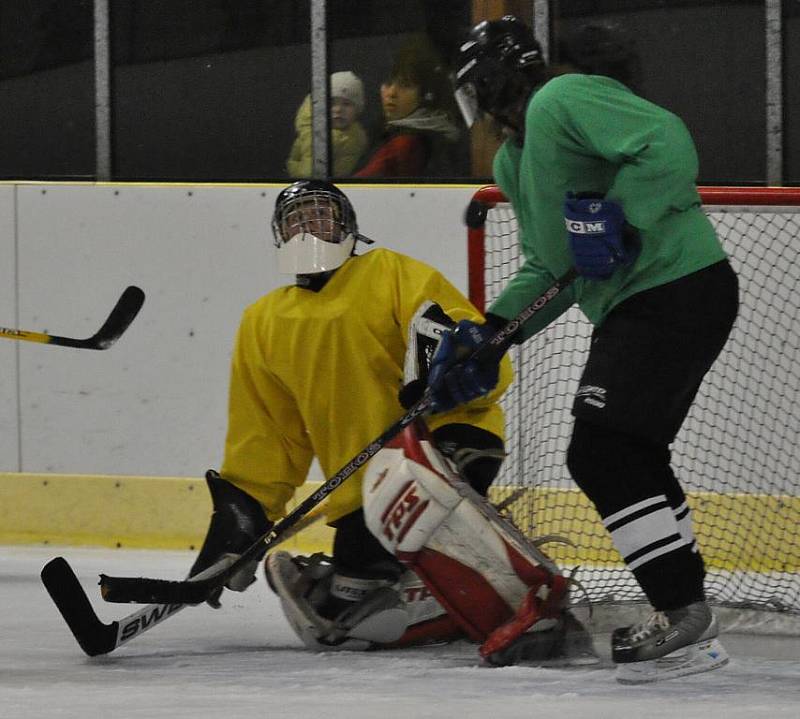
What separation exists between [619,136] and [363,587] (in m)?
1.08

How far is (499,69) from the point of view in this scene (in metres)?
3.01

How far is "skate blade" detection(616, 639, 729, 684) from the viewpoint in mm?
2895

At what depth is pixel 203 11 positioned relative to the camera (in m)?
5.07

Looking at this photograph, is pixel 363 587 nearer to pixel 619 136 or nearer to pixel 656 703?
pixel 656 703

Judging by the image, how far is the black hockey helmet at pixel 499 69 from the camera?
3.02 m

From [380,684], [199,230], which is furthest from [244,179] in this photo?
[380,684]

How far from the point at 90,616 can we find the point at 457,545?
0.70 meters

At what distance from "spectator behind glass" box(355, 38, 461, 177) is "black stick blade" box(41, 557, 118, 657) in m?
1.85

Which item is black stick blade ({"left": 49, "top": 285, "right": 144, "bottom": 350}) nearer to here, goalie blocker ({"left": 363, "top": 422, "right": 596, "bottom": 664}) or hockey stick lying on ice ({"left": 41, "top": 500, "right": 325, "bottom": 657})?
hockey stick lying on ice ({"left": 41, "top": 500, "right": 325, "bottom": 657})

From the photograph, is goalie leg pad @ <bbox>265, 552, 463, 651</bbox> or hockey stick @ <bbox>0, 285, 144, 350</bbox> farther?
hockey stick @ <bbox>0, 285, 144, 350</bbox>

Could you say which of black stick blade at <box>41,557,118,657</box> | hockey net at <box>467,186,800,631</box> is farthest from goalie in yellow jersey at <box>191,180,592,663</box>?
hockey net at <box>467,186,800,631</box>

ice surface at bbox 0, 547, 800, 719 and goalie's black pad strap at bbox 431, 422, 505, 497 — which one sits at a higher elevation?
goalie's black pad strap at bbox 431, 422, 505, 497

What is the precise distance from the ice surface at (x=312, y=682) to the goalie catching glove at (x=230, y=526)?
0.18 meters

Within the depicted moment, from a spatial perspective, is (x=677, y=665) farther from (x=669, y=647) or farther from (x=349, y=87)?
(x=349, y=87)
